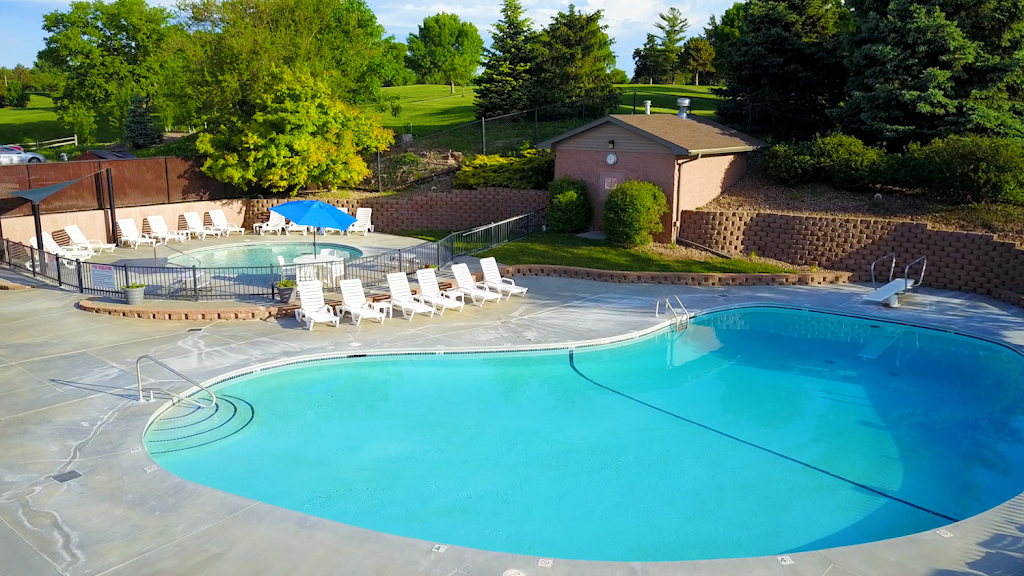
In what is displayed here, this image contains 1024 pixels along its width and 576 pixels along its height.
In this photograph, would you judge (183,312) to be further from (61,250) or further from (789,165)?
(789,165)

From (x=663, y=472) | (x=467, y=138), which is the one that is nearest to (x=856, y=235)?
(x=663, y=472)

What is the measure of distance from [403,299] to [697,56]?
178ft

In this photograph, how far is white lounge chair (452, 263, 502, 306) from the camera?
18.8m

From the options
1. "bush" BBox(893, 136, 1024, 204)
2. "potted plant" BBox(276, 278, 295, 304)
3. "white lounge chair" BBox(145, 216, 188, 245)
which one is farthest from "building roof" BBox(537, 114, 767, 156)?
"white lounge chair" BBox(145, 216, 188, 245)

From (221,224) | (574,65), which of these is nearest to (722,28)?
(574,65)

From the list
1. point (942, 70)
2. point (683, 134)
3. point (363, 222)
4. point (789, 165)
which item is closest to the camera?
point (942, 70)

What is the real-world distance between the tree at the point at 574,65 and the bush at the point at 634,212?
533 inches

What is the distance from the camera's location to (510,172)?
28.5 meters

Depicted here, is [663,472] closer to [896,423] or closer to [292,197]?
[896,423]

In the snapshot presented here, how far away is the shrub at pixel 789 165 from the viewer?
25.2 metres

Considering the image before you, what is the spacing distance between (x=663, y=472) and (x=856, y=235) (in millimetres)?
14314

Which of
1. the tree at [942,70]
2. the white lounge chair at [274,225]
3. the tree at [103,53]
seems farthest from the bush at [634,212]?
the tree at [103,53]

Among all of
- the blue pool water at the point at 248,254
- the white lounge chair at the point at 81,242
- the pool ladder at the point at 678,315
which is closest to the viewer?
the pool ladder at the point at 678,315

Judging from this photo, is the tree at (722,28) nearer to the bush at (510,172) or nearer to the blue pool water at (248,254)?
the bush at (510,172)
